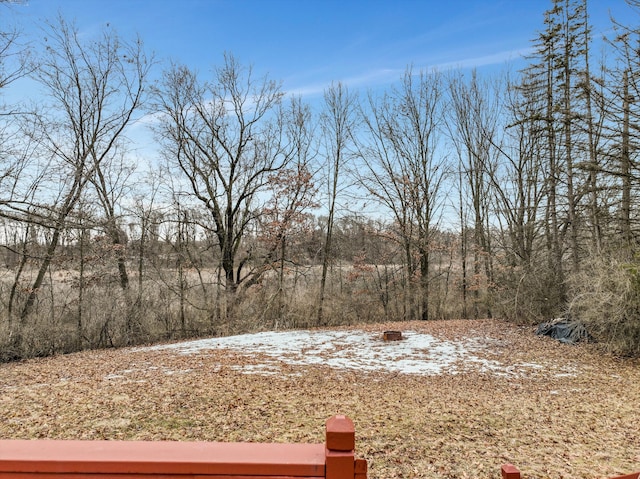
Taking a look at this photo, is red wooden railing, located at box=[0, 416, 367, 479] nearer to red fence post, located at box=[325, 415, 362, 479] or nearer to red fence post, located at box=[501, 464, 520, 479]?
red fence post, located at box=[325, 415, 362, 479]

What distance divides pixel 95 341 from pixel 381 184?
37.4ft

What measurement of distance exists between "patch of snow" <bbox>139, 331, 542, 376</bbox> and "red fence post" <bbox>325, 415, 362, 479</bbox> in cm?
625

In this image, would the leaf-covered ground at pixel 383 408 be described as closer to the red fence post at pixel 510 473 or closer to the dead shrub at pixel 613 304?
the dead shrub at pixel 613 304

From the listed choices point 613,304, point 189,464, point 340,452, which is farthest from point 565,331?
point 189,464

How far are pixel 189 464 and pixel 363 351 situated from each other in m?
8.57

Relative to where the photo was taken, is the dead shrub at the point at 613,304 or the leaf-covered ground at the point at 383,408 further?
the dead shrub at the point at 613,304

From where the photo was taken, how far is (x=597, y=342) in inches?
362

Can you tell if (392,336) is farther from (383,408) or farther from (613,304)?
(383,408)

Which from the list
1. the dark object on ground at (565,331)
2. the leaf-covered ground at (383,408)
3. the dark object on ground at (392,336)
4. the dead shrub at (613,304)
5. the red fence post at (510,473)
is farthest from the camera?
the dark object on ground at (392,336)

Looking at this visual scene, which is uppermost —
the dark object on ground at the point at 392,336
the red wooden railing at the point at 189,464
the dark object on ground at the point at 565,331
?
the red wooden railing at the point at 189,464

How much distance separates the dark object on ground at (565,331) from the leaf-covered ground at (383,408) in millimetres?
939

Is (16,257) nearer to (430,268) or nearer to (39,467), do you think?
(39,467)

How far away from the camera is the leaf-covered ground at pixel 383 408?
156 inches

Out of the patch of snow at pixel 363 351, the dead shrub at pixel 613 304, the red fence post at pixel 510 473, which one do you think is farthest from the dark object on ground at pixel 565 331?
the red fence post at pixel 510 473
